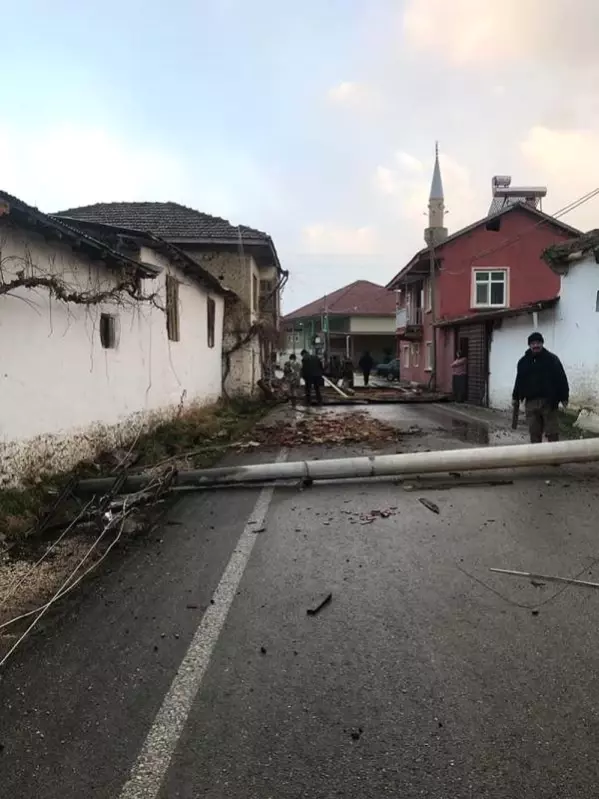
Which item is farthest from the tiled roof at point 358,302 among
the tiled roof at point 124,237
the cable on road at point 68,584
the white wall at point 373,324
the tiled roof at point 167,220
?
the cable on road at point 68,584

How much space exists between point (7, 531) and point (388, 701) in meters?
4.35

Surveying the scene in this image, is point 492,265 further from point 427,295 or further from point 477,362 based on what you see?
point 477,362

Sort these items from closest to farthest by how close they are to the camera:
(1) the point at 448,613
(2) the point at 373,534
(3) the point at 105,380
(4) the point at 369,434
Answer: (1) the point at 448,613 → (2) the point at 373,534 → (3) the point at 105,380 → (4) the point at 369,434

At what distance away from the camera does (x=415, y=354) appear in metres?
36.5

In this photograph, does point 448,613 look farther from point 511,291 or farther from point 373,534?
point 511,291

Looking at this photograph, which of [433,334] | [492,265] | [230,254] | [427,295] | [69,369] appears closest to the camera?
[69,369]

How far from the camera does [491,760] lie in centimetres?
246

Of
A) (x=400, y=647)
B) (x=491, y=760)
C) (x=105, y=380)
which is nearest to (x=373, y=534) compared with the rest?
(x=400, y=647)

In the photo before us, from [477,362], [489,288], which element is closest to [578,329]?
[477,362]

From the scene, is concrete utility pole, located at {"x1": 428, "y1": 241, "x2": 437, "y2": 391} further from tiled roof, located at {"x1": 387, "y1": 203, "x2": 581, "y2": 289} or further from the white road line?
the white road line

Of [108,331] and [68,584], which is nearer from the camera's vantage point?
[68,584]

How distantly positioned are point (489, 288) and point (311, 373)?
47.9 feet

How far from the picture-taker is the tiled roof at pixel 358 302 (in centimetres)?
Answer: 5984

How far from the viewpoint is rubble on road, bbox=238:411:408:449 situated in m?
11.5
